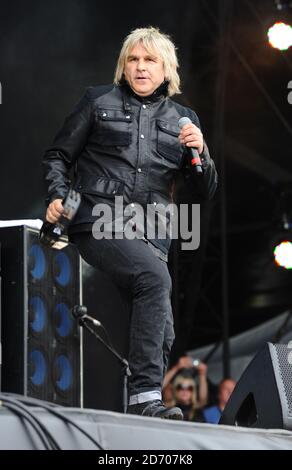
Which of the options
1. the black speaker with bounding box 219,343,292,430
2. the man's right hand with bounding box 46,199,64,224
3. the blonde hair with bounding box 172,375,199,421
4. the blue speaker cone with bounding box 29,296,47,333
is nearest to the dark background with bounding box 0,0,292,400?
the blonde hair with bounding box 172,375,199,421

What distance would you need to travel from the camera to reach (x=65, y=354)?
14.1ft

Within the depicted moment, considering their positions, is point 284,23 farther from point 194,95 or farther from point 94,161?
point 94,161

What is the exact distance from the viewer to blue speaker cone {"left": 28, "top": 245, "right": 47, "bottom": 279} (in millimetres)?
4039

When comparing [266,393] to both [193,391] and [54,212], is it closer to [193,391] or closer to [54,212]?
[54,212]

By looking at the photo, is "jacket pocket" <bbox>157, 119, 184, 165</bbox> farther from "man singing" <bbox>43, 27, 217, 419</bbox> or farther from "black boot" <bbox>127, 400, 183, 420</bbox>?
"black boot" <bbox>127, 400, 183, 420</bbox>

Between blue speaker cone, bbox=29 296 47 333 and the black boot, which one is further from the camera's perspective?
blue speaker cone, bbox=29 296 47 333

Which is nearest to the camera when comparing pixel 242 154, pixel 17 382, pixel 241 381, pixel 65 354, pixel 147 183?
pixel 241 381

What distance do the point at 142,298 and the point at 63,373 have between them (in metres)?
1.21

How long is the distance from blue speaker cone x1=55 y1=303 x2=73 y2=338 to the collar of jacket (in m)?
1.19

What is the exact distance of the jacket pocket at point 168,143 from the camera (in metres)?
3.38

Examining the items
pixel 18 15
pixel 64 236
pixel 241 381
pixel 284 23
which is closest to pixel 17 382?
pixel 64 236

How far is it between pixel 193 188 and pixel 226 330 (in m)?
5.22

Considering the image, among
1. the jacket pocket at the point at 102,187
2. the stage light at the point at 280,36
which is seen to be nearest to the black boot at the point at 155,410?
the jacket pocket at the point at 102,187

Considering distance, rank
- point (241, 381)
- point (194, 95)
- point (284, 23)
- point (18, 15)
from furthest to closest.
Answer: point (194, 95), point (284, 23), point (18, 15), point (241, 381)
